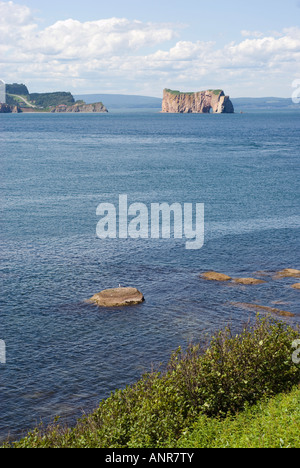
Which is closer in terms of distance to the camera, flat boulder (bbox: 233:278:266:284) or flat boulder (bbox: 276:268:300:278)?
flat boulder (bbox: 233:278:266:284)

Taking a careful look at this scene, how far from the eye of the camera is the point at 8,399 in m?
29.6

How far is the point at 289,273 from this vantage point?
49156 mm

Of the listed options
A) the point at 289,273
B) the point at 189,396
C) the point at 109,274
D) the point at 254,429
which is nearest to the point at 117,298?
the point at 109,274

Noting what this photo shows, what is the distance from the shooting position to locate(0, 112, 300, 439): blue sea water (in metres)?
32.2

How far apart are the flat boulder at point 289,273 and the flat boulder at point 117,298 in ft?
43.9

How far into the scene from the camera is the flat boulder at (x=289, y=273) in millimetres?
48594

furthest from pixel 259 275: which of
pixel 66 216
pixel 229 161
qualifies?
→ pixel 229 161

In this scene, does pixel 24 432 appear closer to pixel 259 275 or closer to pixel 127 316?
pixel 127 316

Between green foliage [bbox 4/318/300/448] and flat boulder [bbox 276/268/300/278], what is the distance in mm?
21294

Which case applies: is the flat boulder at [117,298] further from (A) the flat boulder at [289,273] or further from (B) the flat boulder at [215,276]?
(A) the flat boulder at [289,273]

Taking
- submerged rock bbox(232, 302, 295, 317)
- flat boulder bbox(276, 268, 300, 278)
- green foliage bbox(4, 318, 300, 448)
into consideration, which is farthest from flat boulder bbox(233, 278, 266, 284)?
green foliage bbox(4, 318, 300, 448)

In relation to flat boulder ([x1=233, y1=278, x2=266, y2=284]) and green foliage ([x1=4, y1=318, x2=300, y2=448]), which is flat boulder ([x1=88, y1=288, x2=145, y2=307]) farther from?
green foliage ([x1=4, y1=318, x2=300, y2=448])

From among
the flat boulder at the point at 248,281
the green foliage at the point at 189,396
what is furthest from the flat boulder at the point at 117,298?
the green foliage at the point at 189,396

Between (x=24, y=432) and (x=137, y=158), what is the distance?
104421mm
